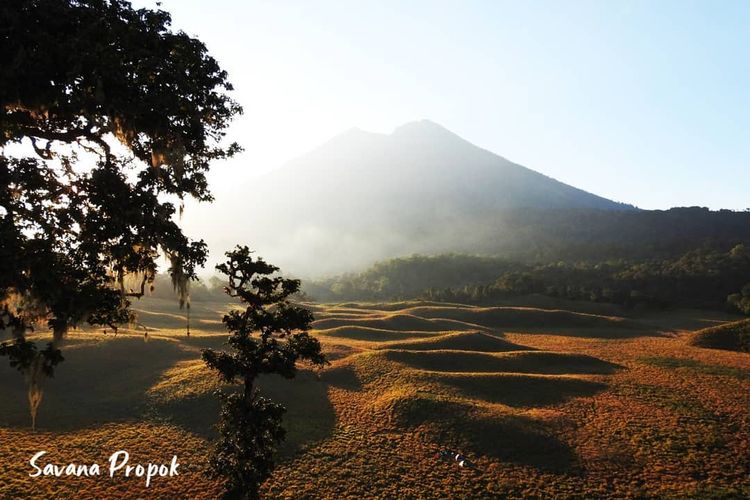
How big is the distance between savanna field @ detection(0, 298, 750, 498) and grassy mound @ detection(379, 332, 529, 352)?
0.37 metres

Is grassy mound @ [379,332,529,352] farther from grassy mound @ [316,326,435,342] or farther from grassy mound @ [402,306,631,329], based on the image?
grassy mound @ [402,306,631,329]

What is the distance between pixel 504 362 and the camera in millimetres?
42531

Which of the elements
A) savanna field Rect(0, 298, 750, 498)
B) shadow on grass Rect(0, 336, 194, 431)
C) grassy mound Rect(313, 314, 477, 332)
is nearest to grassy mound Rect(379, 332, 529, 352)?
savanna field Rect(0, 298, 750, 498)

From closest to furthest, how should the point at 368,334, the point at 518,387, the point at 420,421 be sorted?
the point at 420,421
the point at 518,387
the point at 368,334

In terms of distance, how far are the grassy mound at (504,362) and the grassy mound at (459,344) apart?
14.8ft

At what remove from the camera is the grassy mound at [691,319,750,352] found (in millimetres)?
51562

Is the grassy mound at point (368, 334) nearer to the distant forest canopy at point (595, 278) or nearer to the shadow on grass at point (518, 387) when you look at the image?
the shadow on grass at point (518, 387)

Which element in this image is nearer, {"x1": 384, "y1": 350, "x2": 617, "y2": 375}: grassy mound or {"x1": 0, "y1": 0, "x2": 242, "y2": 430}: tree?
{"x1": 0, "y1": 0, "x2": 242, "y2": 430}: tree

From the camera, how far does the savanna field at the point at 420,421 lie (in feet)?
69.4

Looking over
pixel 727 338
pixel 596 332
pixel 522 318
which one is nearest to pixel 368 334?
pixel 522 318

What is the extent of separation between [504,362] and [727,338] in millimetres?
34168

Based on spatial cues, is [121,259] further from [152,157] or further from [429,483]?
[429,483]

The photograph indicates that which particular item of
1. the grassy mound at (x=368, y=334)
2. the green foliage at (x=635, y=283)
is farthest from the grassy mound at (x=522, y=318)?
the green foliage at (x=635, y=283)

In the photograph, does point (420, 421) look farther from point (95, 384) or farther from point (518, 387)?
point (95, 384)
